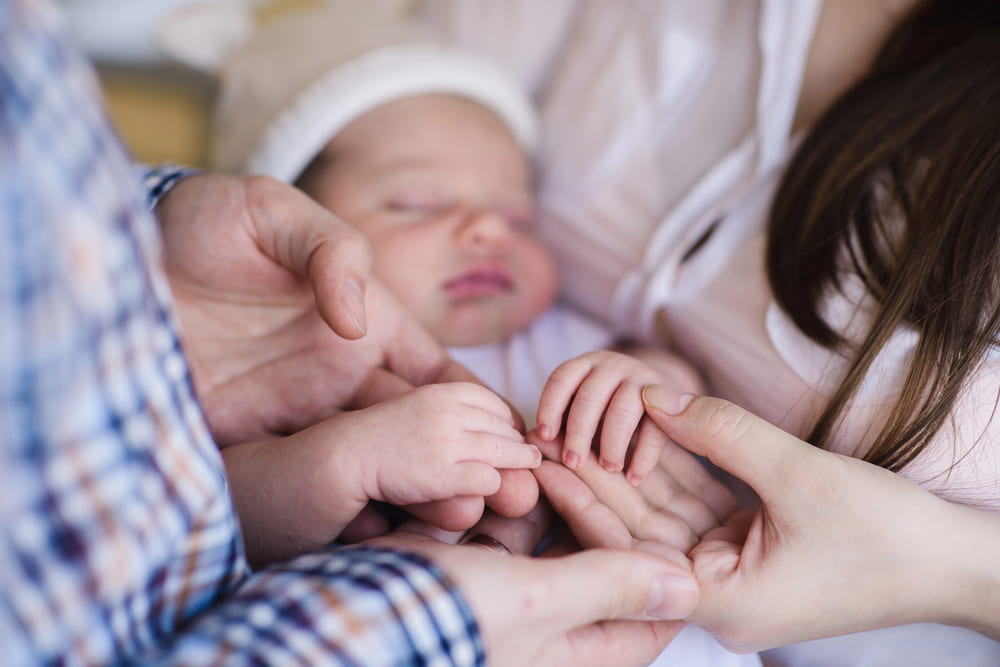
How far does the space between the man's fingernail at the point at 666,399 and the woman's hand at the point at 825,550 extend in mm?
18

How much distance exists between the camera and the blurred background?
1.21m

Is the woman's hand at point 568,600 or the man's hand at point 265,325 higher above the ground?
the man's hand at point 265,325

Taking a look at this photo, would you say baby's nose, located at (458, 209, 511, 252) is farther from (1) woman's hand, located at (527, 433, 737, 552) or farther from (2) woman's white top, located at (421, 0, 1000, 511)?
(1) woman's hand, located at (527, 433, 737, 552)

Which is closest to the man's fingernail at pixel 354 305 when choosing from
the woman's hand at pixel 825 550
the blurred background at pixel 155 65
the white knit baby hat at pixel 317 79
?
the woman's hand at pixel 825 550

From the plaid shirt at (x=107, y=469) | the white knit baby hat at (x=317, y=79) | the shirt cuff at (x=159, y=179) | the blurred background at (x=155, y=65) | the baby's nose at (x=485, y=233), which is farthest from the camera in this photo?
the blurred background at (x=155, y=65)

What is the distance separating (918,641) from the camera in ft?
1.94

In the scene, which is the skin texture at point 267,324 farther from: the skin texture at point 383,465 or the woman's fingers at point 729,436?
the woman's fingers at point 729,436

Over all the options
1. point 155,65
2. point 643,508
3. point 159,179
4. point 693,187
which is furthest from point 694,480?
point 155,65

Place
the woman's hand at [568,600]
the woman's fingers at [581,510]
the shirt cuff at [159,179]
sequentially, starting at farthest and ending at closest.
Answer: the shirt cuff at [159,179] → the woman's fingers at [581,510] → the woman's hand at [568,600]

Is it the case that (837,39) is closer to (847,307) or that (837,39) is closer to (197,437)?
(847,307)

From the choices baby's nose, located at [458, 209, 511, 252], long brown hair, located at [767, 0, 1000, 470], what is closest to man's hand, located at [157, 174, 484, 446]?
baby's nose, located at [458, 209, 511, 252]

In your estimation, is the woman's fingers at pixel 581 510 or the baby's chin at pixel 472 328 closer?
the woman's fingers at pixel 581 510

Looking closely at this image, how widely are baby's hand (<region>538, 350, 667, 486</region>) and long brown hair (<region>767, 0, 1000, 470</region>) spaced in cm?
15

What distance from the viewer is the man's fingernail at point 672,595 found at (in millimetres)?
474
